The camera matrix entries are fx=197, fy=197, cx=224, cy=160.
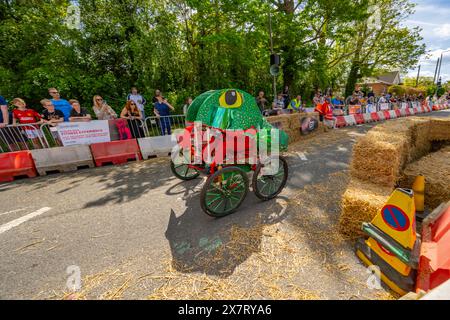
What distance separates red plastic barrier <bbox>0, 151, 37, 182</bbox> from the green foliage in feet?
20.2

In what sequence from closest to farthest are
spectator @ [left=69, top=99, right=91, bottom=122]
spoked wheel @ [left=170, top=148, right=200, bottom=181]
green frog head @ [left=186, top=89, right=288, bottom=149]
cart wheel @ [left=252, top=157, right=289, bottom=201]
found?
green frog head @ [left=186, top=89, right=288, bottom=149]
cart wheel @ [left=252, top=157, right=289, bottom=201]
spoked wheel @ [left=170, top=148, right=200, bottom=181]
spectator @ [left=69, top=99, right=91, bottom=122]

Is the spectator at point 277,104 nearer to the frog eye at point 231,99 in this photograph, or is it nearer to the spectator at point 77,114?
the frog eye at point 231,99

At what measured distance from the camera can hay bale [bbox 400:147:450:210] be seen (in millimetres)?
2948

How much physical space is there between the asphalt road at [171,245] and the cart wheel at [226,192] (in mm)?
164

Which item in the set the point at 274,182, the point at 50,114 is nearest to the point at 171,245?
the point at 274,182

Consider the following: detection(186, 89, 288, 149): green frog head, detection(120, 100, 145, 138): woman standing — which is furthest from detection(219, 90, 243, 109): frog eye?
detection(120, 100, 145, 138): woman standing

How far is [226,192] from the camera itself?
303 cm

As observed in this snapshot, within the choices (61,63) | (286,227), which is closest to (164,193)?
(286,227)

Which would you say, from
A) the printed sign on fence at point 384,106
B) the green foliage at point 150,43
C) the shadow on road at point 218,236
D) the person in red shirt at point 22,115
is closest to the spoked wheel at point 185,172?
the shadow on road at point 218,236

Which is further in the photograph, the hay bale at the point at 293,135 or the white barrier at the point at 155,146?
the hay bale at the point at 293,135

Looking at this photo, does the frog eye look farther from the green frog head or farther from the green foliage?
the green foliage

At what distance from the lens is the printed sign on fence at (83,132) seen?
5.52 m

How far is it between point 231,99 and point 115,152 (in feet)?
14.7
